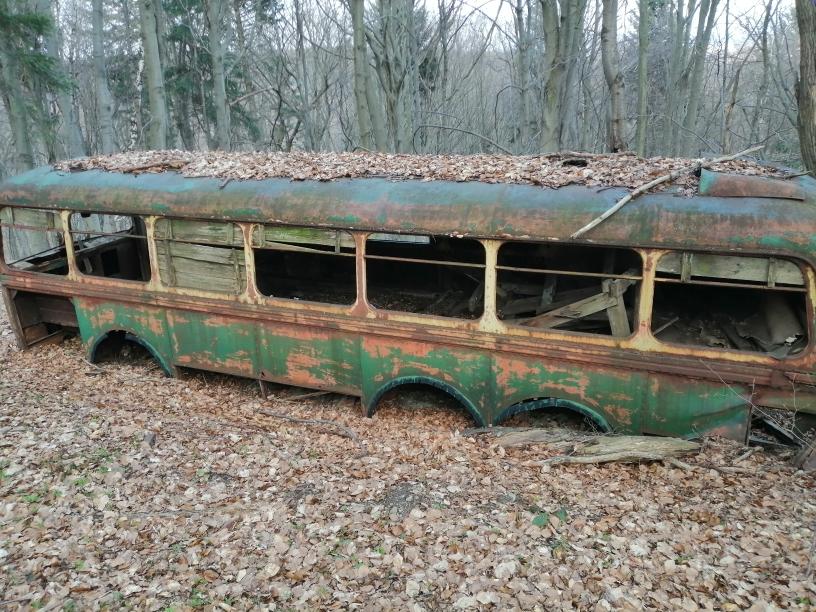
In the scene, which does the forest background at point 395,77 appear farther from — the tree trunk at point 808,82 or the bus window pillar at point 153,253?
the bus window pillar at point 153,253

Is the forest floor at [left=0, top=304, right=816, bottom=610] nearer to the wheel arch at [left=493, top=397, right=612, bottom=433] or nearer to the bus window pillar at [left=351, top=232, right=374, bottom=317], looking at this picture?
the wheel arch at [left=493, top=397, right=612, bottom=433]

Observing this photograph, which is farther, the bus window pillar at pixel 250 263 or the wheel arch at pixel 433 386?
the bus window pillar at pixel 250 263

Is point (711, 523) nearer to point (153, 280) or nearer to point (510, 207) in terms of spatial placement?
point (510, 207)

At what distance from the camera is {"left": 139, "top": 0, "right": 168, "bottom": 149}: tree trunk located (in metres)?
13.2

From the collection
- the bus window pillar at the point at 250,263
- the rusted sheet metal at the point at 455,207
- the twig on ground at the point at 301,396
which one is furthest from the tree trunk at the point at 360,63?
the twig on ground at the point at 301,396

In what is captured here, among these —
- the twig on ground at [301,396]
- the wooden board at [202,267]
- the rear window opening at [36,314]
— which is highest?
the wooden board at [202,267]

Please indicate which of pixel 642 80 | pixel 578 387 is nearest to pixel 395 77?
pixel 642 80

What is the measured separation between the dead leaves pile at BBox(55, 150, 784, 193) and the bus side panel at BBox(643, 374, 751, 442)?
168 cm

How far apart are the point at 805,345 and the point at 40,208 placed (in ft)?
27.8

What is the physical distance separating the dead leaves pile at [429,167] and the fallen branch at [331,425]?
8.59 ft

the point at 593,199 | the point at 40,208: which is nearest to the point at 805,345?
the point at 593,199

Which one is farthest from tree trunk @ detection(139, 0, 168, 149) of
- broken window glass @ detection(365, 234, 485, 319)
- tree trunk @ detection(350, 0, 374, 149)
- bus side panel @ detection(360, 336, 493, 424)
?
bus side panel @ detection(360, 336, 493, 424)

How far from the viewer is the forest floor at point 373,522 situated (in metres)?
3.78

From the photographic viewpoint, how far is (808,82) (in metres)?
6.58
